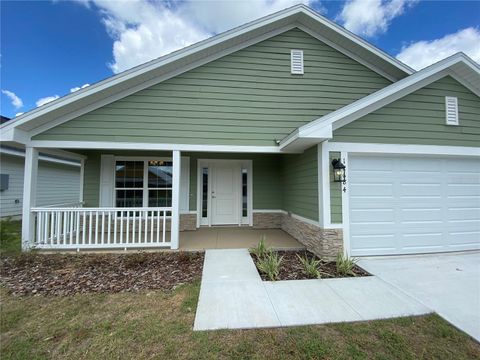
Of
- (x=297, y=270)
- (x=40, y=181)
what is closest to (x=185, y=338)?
(x=297, y=270)

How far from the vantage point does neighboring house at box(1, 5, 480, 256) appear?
4656mm

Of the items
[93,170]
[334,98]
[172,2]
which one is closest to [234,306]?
[334,98]

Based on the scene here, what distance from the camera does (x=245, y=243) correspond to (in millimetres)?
5730

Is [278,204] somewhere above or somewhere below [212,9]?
below

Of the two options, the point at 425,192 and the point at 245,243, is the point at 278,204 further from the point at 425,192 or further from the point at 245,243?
the point at 425,192

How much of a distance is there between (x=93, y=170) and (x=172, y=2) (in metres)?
5.66

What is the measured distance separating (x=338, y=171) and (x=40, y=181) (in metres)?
12.9

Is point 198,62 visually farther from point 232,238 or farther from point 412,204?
point 412,204

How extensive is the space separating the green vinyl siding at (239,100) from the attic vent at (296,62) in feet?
0.39

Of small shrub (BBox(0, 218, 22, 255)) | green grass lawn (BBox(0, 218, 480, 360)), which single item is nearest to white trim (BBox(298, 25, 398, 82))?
green grass lawn (BBox(0, 218, 480, 360))

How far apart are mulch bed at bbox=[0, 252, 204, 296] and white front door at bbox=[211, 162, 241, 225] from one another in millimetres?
2735

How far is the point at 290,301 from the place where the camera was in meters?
3.00

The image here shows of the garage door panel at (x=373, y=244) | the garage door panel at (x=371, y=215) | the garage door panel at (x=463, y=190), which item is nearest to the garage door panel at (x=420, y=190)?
the garage door panel at (x=463, y=190)

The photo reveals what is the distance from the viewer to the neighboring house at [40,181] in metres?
9.13
